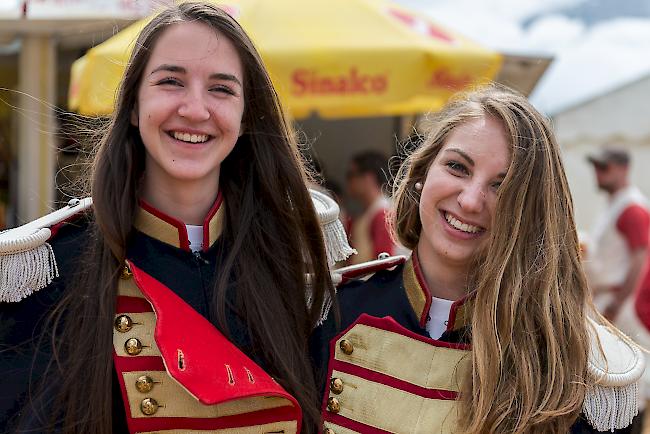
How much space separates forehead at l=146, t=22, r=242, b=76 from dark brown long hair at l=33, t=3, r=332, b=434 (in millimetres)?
21

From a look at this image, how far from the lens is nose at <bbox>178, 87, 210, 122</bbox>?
6.53 ft

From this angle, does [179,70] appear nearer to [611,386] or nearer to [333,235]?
[333,235]

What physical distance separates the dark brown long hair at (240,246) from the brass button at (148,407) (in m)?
0.07

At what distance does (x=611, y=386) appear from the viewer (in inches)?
81.4

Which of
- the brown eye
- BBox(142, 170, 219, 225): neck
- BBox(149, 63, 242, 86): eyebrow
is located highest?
BBox(149, 63, 242, 86): eyebrow

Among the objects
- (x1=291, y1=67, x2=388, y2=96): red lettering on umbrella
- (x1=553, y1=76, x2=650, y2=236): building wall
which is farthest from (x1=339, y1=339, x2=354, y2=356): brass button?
(x1=553, y1=76, x2=650, y2=236): building wall

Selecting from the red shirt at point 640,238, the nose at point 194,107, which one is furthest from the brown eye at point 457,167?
the red shirt at point 640,238

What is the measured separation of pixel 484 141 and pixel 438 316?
442mm

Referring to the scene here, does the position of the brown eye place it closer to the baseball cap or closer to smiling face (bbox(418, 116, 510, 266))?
smiling face (bbox(418, 116, 510, 266))

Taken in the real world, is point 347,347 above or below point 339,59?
below

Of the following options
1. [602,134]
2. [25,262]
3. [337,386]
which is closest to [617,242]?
[337,386]

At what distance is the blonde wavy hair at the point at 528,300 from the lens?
1988 millimetres

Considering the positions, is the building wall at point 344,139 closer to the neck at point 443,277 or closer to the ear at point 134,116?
the neck at point 443,277

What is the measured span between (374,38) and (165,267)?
2.35m
